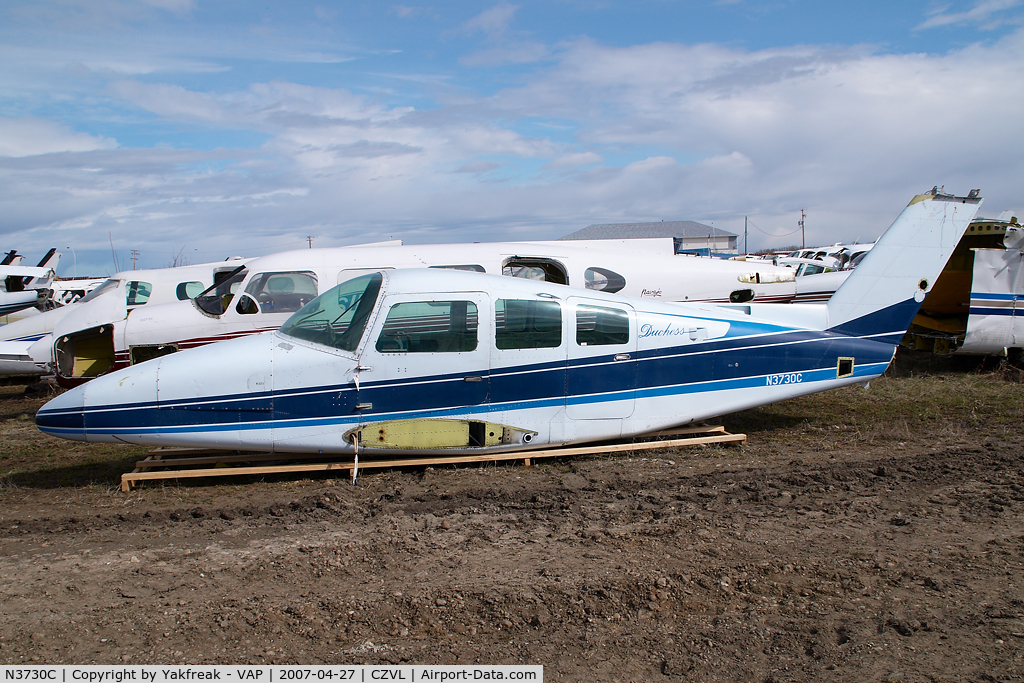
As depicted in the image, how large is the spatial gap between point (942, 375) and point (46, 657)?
14.2 meters

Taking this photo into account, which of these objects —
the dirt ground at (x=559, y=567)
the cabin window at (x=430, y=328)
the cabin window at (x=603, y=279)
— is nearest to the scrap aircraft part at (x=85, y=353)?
the dirt ground at (x=559, y=567)

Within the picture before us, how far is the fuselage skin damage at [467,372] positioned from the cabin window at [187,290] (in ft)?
22.5

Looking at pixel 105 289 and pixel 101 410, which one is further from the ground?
pixel 105 289

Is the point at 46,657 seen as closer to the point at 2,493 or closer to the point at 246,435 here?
the point at 246,435

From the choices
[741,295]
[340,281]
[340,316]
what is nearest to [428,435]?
[340,316]

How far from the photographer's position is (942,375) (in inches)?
500

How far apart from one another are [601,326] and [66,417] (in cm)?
532

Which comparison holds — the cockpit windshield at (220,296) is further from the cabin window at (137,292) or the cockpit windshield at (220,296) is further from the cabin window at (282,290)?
the cabin window at (137,292)

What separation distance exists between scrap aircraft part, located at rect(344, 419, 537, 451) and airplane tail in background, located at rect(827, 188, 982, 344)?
4.27 m

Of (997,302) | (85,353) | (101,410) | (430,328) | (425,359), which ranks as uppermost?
(430,328)

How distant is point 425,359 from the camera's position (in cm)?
660

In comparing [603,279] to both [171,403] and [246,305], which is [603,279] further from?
[171,403]

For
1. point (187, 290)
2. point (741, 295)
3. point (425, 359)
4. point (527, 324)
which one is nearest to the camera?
point (425, 359)

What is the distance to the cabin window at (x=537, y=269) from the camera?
10.6 meters
